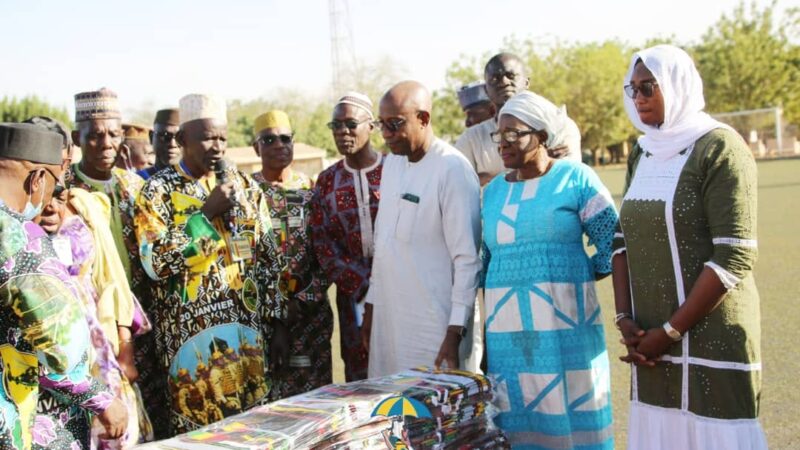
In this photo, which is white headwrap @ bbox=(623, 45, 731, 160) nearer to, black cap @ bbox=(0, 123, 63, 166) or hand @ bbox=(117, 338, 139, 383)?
black cap @ bbox=(0, 123, 63, 166)

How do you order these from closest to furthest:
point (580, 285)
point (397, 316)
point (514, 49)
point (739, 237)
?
point (739, 237) → point (580, 285) → point (397, 316) → point (514, 49)

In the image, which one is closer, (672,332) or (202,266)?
(672,332)

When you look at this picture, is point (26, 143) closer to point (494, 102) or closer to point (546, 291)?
point (546, 291)

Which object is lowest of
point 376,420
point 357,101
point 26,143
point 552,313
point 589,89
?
point 376,420

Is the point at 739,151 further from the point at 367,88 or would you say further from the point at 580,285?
the point at 367,88

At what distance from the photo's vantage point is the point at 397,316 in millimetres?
3934

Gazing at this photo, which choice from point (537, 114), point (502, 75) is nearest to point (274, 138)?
point (502, 75)

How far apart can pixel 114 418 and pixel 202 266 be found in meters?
1.28

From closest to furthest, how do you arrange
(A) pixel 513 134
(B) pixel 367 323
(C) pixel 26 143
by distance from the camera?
1. (C) pixel 26 143
2. (A) pixel 513 134
3. (B) pixel 367 323

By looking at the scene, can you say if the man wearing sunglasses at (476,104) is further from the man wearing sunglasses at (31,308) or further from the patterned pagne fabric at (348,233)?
the man wearing sunglasses at (31,308)

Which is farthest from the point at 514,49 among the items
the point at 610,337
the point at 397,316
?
the point at 397,316

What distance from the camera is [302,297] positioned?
482 cm

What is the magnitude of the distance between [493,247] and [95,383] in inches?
74.8

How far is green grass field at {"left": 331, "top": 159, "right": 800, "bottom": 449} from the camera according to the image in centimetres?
481
